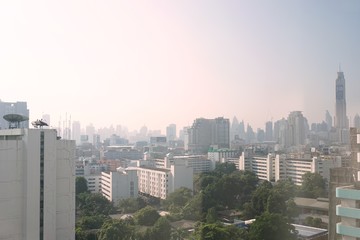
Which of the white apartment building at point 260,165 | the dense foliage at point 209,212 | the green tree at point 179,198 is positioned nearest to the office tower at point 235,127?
the white apartment building at point 260,165

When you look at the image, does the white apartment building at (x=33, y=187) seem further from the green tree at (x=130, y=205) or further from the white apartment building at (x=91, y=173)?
the white apartment building at (x=91, y=173)

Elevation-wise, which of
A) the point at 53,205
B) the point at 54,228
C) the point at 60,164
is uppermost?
the point at 60,164

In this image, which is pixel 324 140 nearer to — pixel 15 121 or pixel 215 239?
pixel 215 239

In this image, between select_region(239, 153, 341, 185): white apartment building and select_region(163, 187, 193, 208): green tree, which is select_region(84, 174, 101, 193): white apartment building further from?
select_region(239, 153, 341, 185): white apartment building

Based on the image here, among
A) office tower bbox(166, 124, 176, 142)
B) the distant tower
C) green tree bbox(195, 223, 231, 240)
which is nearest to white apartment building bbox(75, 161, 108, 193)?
office tower bbox(166, 124, 176, 142)

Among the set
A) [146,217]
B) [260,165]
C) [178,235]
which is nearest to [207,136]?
[260,165]

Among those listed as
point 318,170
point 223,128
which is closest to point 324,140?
point 318,170
